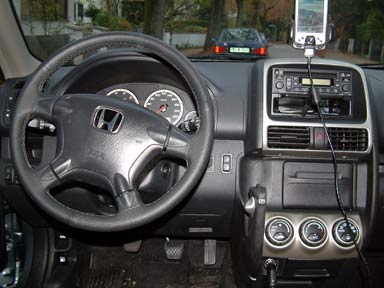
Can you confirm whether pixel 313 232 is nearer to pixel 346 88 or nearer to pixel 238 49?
pixel 346 88

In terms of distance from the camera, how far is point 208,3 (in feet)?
14.4

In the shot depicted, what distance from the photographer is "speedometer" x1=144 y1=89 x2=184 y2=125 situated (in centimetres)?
253

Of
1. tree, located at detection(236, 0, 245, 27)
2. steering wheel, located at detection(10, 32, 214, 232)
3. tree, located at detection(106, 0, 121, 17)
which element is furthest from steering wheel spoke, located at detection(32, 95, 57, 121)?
tree, located at detection(236, 0, 245, 27)

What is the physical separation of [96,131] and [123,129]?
101mm

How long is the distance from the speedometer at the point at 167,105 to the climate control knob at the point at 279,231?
68 centimetres

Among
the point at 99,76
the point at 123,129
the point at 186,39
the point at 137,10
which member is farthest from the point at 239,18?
the point at 123,129

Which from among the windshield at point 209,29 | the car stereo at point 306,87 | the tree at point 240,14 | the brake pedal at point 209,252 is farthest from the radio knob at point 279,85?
the tree at point 240,14

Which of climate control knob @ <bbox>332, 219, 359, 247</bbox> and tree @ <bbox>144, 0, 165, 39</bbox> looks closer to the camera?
climate control knob @ <bbox>332, 219, 359, 247</bbox>

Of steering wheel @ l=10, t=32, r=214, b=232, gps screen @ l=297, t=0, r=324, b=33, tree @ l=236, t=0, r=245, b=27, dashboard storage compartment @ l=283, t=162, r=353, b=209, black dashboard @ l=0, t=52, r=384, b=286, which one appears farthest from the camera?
tree @ l=236, t=0, r=245, b=27

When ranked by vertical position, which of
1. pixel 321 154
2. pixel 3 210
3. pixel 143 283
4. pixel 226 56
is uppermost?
pixel 226 56

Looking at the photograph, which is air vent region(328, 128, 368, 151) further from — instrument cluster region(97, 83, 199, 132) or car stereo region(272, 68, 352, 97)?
instrument cluster region(97, 83, 199, 132)

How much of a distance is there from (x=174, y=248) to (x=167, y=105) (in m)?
1.18

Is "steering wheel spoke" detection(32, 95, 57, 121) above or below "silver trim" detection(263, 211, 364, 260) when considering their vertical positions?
above

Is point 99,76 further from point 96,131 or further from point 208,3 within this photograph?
point 208,3
